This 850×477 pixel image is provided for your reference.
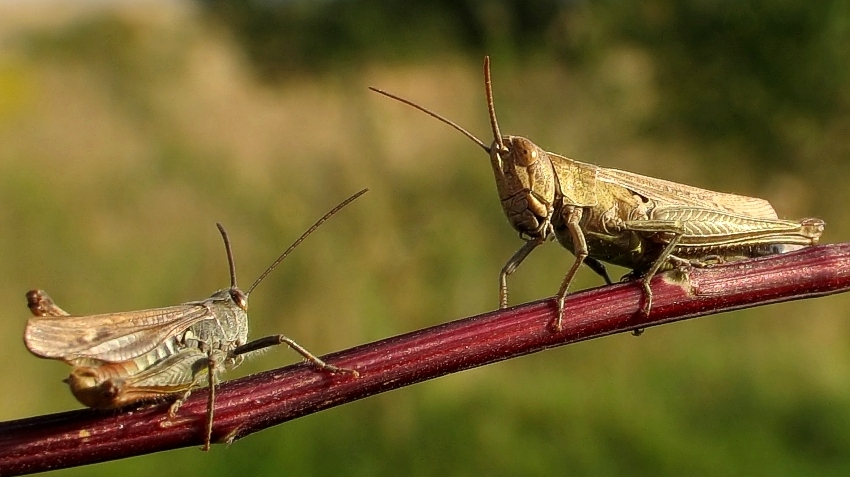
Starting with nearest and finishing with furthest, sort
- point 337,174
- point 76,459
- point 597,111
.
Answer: point 76,459
point 337,174
point 597,111

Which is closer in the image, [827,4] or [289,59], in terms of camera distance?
[827,4]

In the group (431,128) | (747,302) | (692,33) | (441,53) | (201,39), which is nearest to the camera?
(747,302)

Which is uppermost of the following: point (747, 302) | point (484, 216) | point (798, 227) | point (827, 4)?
point (827, 4)

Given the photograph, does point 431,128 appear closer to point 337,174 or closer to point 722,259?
point 337,174

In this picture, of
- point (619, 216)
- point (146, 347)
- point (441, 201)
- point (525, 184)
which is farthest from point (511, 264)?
point (441, 201)

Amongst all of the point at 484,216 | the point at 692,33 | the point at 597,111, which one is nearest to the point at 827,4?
the point at 692,33

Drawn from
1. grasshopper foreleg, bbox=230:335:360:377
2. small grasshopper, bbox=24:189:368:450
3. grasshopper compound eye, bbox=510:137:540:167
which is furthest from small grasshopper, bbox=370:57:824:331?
small grasshopper, bbox=24:189:368:450

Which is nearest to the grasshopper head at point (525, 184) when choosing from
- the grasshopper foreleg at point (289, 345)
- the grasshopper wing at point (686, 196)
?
the grasshopper wing at point (686, 196)
